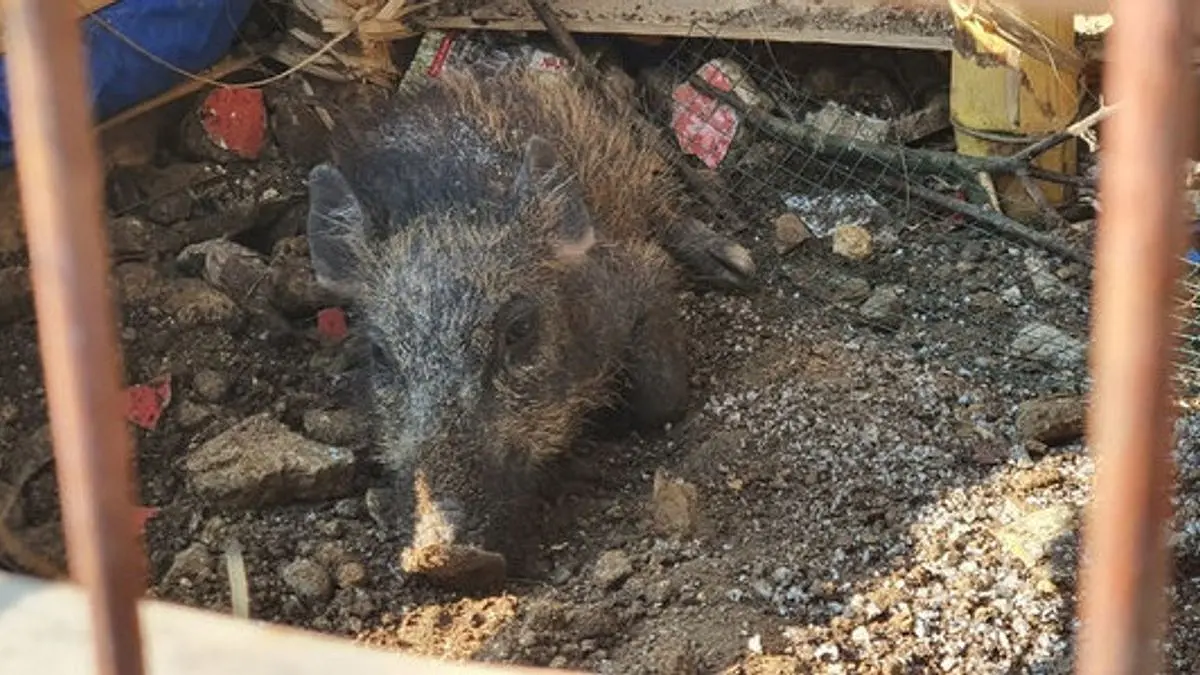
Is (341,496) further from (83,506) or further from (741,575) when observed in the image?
(83,506)

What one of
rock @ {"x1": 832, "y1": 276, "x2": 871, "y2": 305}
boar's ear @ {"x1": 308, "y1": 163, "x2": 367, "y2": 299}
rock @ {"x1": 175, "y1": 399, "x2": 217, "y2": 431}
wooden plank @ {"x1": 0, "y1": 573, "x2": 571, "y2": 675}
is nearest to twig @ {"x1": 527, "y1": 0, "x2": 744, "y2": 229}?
rock @ {"x1": 832, "y1": 276, "x2": 871, "y2": 305}

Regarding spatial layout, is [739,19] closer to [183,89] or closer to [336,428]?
[183,89]

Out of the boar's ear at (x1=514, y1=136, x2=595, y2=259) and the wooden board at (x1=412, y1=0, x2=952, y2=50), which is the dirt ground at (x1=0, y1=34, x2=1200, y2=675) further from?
the wooden board at (x1=412, y1=0, x2=952, y2=50)

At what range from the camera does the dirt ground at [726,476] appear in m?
3.64

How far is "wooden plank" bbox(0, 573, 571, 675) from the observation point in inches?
70.3

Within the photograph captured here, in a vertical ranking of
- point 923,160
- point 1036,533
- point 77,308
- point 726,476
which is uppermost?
point 77,308

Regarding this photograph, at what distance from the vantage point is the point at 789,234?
17.7 feet

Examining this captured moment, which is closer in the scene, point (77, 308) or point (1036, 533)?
point (77, 308)

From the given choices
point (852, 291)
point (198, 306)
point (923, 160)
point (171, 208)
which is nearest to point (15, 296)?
point (198, 306)

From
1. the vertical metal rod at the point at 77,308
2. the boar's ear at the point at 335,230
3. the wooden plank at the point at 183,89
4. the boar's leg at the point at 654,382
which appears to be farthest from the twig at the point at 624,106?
the vertical metal rod at the point at 77,308

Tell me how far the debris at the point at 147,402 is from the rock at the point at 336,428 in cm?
40

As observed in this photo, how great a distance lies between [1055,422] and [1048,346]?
562 millimetres

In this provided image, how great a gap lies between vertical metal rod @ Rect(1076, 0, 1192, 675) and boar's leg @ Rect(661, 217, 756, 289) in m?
3.99

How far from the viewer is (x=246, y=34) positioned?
590 centimetres
